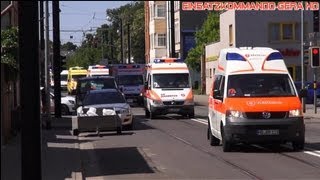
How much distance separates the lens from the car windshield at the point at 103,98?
1019 inches

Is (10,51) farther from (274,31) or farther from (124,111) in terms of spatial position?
(274,31)

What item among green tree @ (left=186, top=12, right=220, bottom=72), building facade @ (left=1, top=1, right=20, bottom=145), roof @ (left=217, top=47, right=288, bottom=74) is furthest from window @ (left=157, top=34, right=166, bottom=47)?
roof @ (left=217, top=47, right=288, bottom=74)

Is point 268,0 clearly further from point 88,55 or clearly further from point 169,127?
point 88,55

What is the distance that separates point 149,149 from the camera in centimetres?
1866

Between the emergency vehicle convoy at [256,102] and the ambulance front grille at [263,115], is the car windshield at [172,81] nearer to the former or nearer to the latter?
the emergency vehicle convoy at [256,102]

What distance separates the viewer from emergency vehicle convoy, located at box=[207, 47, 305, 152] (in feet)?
54.4

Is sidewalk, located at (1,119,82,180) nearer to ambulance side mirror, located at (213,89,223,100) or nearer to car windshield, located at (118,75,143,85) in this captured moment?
ambulance side mirror, located at (213,89,223,100)

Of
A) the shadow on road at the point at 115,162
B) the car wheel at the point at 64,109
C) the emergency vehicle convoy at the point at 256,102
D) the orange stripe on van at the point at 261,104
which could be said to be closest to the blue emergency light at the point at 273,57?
the emergency vehicle convoy at the point at 256,102

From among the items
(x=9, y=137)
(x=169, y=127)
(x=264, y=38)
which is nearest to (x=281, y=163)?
(x=9, y=137)

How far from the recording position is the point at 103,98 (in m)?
26.1

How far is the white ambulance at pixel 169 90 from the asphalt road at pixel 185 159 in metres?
9.17

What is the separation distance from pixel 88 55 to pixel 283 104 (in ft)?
378

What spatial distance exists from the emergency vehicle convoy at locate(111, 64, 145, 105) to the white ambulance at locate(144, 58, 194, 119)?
14712 millimetres

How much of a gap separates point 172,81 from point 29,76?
27.9m
